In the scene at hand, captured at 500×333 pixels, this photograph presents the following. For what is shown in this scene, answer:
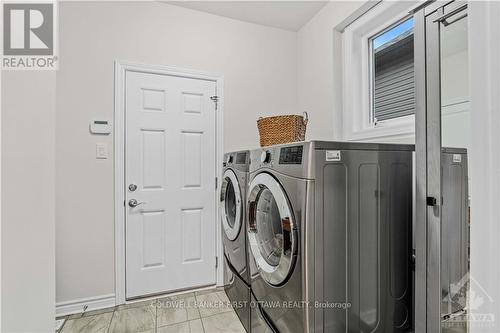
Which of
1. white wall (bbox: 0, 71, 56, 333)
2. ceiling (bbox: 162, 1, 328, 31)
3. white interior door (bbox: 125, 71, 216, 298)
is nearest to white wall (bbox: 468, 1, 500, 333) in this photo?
white wall (bbox: 0, 71, 56, 333)

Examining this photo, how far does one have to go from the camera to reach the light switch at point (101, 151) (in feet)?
7.00

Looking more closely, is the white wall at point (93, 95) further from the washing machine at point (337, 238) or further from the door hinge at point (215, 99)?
the washing machine at point (337, 238)

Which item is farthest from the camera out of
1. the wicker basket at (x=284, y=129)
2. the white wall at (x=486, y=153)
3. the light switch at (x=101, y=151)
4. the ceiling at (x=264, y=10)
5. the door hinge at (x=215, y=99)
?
the door hinge at (x=215, y=99)

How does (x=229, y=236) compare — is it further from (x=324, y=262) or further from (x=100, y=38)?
(x=100, y=38)

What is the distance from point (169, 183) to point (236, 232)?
2.62 feet

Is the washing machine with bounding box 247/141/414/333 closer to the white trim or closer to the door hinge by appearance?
the white trim

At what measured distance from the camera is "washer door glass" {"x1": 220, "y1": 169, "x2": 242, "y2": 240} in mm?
1988

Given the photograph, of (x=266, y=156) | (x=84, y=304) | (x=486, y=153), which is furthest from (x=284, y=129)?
(x=84, y=304)

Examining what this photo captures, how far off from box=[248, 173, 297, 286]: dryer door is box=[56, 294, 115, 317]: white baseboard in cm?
139

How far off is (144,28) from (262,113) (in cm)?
134

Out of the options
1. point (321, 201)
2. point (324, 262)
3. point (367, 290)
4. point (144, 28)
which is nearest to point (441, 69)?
point (321, 201)

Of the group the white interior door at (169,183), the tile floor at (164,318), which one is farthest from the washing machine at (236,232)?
the white interior door at (169,183)

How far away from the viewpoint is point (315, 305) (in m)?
1.19

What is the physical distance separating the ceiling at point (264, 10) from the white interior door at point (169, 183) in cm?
70
